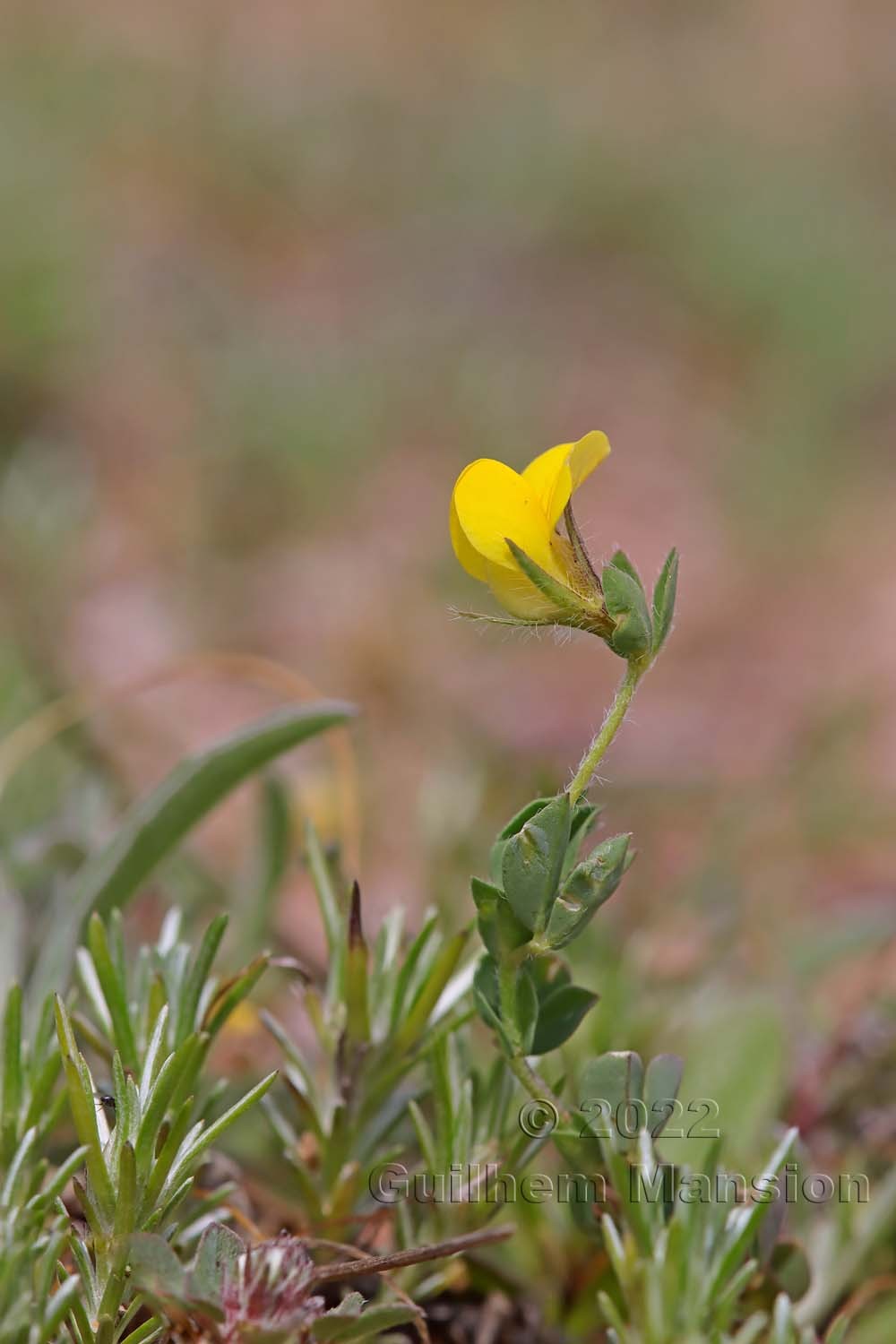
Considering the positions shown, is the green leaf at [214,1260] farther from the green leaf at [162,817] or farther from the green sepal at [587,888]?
the green leaf at [162,817]

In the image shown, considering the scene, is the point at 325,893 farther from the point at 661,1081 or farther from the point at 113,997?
the point at 661,1081

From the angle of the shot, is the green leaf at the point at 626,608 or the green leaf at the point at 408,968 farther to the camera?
the green leaf at the point at 408,968

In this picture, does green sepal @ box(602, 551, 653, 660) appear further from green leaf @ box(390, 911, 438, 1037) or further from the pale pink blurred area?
the pale pink blurred area

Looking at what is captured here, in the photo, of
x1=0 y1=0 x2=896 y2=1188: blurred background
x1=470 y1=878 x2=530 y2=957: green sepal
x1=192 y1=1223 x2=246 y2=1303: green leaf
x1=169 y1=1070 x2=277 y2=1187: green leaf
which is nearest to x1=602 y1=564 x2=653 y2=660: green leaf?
x1=470 y1=878 x2=530 y2=957: green sepal

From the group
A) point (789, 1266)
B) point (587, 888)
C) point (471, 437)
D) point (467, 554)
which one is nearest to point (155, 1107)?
point (587, 888)

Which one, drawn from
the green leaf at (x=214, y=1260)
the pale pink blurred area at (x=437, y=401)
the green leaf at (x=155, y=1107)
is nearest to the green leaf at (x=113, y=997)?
the green leaf at (x=155, y=1107)
